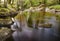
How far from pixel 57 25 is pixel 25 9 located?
92 cm

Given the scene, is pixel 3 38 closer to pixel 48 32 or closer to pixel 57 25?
pixel 48 32

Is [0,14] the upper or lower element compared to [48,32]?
upper

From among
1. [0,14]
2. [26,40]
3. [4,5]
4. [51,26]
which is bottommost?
[26,40]

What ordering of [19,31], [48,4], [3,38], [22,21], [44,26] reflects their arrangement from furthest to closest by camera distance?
1. [48,4]
2. [22,21]
3. [44,26]
4. [19,31]
5. [3,38]

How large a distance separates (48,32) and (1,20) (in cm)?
102

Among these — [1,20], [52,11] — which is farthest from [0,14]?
[52,11]

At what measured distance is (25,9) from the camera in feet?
11.7

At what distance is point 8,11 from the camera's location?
343cm

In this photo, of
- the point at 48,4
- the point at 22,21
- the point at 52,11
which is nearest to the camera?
the point at 22,21

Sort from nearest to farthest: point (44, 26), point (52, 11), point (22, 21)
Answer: point (44, 26) < point (22, 21) < point (52, 11)

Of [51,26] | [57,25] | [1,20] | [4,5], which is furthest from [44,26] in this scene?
[4,5]

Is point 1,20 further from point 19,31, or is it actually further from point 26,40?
point 26,40

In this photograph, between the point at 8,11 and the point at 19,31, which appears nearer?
the point at 19,31

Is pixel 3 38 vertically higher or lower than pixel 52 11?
lower
